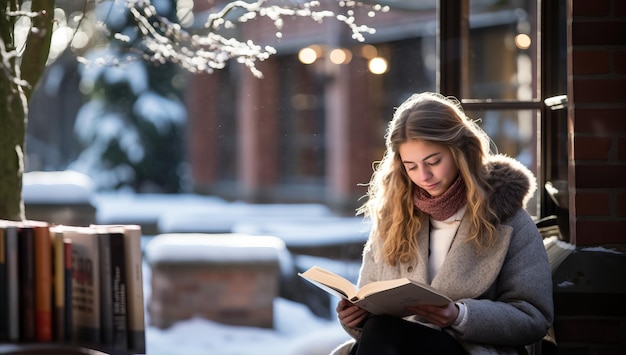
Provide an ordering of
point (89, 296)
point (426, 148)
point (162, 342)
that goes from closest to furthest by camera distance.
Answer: point (89, 296)
point (426, 148)
point (162, 342)

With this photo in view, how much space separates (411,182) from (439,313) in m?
0.47

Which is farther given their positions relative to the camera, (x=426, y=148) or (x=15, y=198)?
(x=15, y=198)

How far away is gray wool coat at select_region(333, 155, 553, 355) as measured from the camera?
92.5 inches

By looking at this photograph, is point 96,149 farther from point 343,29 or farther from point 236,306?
point 236,306

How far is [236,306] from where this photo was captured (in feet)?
18.7

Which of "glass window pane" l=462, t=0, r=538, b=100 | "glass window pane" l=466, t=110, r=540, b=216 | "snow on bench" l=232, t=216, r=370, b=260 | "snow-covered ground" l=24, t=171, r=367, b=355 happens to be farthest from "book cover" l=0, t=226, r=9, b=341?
"snow on bench" l=232, t=216, r=370, b=260

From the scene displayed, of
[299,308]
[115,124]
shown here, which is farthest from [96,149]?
[299,308]

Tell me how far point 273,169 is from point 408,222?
484 inches

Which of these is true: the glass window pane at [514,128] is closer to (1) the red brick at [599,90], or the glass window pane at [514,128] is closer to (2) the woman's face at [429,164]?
(1) the red brick at [599,90]

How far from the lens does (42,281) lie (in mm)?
1963

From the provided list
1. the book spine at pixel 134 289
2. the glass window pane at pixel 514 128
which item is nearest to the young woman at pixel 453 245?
the glass window pane at pixel 514 128

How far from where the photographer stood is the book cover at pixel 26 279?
1952mm

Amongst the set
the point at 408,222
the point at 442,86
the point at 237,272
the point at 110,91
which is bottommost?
the point at 237,272

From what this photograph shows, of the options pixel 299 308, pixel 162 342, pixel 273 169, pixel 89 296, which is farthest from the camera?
pixel 273 169
